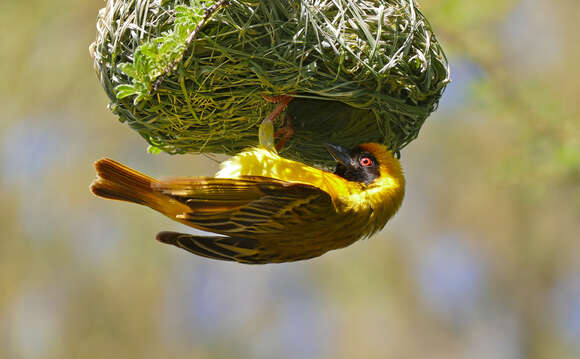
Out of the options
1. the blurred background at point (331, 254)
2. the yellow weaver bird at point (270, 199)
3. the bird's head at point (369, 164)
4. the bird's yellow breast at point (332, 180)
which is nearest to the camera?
the yellow weaver bird at point (270, 199)

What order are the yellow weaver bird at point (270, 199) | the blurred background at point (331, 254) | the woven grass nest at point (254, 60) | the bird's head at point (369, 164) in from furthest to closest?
the blurred background at point (331, 254) < the bird's head at point (369, 164) < the yellow weaver bird at point (270, 199) < the woven grass nest at point (254, 60)

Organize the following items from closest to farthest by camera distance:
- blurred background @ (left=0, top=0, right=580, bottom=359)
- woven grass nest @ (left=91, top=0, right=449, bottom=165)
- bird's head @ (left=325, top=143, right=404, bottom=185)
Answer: woven grass nest @ (left=91, top=0, right=449, bottom=165) → bird's head @ (left=325, top=143, right=404, bottom=185) → blurred background @ (left=0, top=0, right=580, bottom=359)

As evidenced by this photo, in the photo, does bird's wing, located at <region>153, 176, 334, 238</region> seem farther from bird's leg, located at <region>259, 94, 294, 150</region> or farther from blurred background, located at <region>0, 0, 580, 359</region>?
blurred background, located at <region>0, 0, 580, 359</region>

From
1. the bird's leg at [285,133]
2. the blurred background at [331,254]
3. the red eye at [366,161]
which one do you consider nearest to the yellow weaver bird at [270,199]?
the red eye at [366,161]

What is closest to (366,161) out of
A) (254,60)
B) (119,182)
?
(254,60)

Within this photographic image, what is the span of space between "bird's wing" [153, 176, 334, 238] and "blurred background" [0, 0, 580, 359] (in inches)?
78.5

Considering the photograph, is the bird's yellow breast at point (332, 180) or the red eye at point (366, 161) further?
the red eye at point (366, 161)

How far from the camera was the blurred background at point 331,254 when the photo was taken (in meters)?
6.17

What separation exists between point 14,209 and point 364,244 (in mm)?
4903

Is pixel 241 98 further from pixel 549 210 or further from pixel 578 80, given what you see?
pixel 549 210

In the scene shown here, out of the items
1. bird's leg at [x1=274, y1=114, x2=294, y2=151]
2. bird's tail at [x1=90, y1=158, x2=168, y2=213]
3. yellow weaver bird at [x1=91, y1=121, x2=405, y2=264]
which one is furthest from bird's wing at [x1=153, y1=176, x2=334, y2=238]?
bird's leg at [x1=274, y1=114, x2=294, y2=151]

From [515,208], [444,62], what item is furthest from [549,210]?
[444,62]

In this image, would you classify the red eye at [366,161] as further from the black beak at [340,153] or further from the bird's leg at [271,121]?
the bird's leg at [271,121]

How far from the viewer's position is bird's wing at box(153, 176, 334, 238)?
90.4 inches
